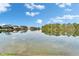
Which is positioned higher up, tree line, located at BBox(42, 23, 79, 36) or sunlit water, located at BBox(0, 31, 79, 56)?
tree line, located at BBox(42, 23, 79, 36)

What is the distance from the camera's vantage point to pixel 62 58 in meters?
1.76

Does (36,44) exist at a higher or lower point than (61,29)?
lower

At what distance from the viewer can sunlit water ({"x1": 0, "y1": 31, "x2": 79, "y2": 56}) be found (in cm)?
176

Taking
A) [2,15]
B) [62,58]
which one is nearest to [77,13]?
[62,58]

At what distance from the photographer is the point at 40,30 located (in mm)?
1778

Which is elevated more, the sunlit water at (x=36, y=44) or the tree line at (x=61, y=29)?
the tree line at (x=61, y=29)

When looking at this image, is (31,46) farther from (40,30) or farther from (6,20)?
(6,20)

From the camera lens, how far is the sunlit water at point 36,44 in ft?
5.79

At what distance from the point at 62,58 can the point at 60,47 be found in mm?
104

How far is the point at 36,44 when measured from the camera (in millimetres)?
1777

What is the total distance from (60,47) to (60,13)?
32cm

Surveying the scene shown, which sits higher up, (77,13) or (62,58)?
(77,13)

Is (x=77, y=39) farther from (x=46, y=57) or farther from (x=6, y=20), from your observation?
(x=6, y=20)

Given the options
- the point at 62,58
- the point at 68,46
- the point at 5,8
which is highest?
the point at 5,8
